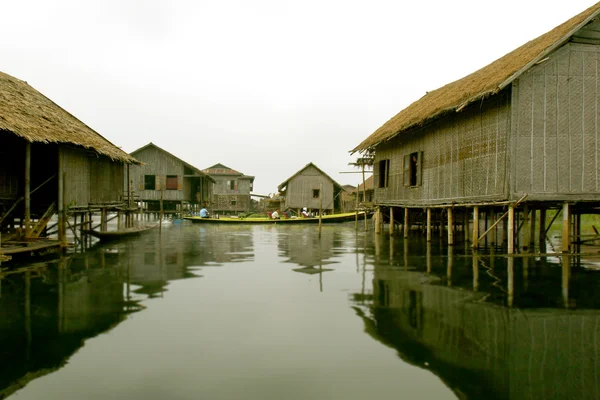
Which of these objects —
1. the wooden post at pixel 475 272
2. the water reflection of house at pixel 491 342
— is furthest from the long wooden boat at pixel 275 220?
the water reflection of house at pixel 491 342

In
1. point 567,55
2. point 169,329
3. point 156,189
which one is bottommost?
point 169,329

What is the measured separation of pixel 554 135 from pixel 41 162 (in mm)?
16847

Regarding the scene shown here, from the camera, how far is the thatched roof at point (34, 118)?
11584 millimetres

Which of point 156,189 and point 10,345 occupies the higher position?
point 156,189

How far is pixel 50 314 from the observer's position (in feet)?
20.7

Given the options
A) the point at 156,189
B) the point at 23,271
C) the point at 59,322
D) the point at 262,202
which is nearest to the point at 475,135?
the point at 59,322

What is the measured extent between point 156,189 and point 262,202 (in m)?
21.5

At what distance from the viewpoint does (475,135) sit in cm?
1299

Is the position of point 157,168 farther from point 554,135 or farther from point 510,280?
point 510,280

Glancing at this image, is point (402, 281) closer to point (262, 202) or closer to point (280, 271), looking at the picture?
point (280, 271)

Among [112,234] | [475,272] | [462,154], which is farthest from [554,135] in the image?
[112,234]

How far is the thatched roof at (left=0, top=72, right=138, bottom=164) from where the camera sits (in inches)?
456

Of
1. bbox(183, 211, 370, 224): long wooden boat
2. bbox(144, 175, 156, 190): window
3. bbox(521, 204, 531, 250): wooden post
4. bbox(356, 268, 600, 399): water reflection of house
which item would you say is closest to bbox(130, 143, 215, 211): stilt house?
bbox(144, 175, 156, 190): window

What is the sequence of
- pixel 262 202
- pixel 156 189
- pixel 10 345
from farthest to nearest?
1. pixel 262 202
2. pixel 156 189
3. pixel 10 345
